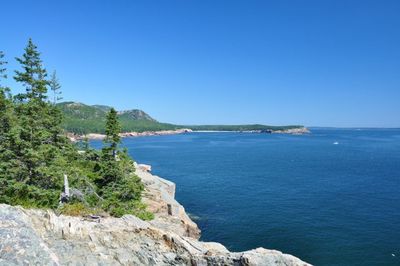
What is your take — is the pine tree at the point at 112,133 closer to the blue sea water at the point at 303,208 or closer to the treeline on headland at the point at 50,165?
the treeline on headland at the point at 50,165

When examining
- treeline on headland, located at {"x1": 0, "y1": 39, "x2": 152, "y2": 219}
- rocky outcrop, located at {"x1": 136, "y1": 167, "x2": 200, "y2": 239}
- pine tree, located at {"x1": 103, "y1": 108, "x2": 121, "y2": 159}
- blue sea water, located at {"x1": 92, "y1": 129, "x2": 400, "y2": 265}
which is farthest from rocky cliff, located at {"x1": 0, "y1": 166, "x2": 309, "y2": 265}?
blue sea water, located at {"x1": 92, "y1": 129, "x2": 400, "y2": 265}

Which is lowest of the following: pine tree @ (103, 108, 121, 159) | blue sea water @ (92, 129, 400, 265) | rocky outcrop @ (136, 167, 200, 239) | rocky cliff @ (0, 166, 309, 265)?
blue sea water @ (92, 129, 400, 265)

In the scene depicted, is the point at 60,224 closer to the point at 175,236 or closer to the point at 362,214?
the point at 175,236

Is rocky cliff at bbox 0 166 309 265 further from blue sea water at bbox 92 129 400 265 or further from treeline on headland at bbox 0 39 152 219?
blue sea water at bbox 92 129 400 265

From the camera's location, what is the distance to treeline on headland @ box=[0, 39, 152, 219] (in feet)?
71.7

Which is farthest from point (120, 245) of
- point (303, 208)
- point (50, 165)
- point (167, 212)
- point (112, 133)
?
point (303, 208)

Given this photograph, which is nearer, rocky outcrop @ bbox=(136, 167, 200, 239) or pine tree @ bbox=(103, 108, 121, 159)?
pine tree @ bbox=(103, 108, 121, 159)

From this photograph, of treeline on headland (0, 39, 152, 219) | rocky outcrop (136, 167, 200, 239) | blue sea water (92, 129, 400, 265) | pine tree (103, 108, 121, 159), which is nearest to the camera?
treeline on headland (0, 39, 152, 219)

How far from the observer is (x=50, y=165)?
25797 mm

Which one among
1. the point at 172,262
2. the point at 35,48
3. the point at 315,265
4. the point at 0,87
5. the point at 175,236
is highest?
the point at 35,48

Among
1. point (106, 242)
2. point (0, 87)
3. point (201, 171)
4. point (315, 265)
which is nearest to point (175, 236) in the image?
point (106, 242)

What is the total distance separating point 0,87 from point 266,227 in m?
35.3

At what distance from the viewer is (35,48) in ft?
119

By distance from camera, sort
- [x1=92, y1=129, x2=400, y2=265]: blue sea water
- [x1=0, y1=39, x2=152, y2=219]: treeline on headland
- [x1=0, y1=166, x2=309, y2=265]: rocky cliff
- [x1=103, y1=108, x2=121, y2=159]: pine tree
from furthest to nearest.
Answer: [x1=92, y1=129, x2=400, y2=265]: blue sea water, [x1=103, y1=108, x2=121, y2=159]: pine tree, [x1=0, y1=39, x2=152, y2=219]: treeline on headland, [x1=0, y1=166, x2=309, y2=265]: rocky cliff
